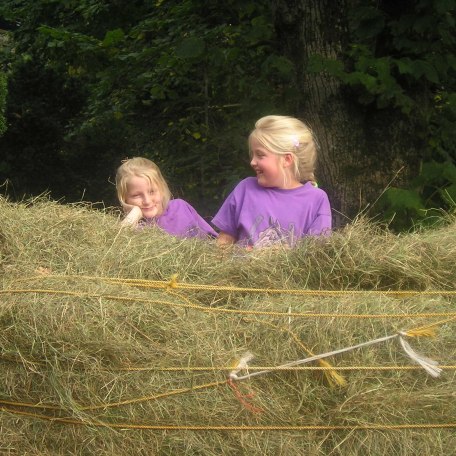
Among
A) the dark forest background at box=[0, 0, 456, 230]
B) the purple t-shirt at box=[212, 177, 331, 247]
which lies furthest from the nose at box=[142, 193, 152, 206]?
the dark forest background at box=[0, 0, 456, 230]

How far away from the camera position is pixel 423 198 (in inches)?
213

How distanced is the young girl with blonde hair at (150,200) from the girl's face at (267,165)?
1.19 ft

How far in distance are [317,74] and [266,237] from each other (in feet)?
6.91

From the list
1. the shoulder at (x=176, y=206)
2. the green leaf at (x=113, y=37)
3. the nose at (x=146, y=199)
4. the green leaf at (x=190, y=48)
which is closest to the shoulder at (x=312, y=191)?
the shoulder at (x=176, y=206)

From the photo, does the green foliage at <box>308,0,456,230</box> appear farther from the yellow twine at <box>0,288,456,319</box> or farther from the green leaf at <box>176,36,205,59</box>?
the yellow twine at <box>0,288,456,319</box>

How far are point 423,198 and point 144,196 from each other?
1907mm

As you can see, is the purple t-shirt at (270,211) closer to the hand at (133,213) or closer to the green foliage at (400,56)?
the hand at (133,213)

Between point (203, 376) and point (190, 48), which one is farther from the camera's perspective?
point (190, 48)

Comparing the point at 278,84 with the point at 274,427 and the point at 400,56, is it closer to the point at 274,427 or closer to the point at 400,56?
the point at 400,56

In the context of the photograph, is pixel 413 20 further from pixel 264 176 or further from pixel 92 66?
pixel 92 66

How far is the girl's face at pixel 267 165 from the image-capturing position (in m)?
4.12

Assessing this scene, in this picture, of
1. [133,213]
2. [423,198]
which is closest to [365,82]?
[423,198]

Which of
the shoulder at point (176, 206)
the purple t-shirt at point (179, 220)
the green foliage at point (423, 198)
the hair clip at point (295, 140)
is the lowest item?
the green foliage at point (423, 198)

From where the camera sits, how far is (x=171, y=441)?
105 inches
